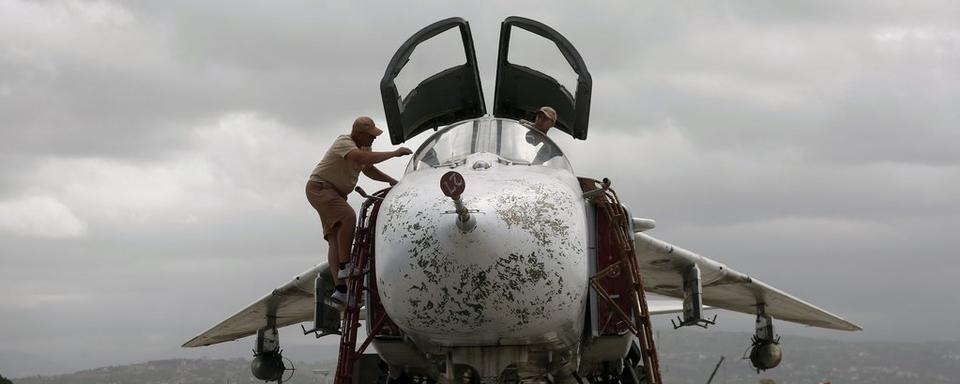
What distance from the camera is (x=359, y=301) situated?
25.0ft

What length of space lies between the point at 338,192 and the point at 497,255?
2.81 m

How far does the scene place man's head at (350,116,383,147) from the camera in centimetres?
862

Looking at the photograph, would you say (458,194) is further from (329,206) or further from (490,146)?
(329,206)

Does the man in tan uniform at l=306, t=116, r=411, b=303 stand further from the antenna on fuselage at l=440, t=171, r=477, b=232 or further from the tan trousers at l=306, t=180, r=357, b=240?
the antenna on fuselage at l=440, t=171, r=477, b=232

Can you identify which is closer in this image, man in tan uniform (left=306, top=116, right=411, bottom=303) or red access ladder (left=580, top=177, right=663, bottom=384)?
red access ladder (left=580, top=177, right=663, bottom=384)

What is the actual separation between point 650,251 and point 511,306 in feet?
16.6

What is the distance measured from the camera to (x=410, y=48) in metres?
9.83

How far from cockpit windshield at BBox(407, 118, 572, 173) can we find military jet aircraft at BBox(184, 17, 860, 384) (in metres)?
0.02

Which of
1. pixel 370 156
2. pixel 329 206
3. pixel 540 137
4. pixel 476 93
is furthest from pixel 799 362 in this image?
pixel 370 156

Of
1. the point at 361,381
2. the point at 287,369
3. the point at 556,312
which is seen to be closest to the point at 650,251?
the point at 361,381

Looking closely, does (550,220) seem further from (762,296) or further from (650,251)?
(762,296)

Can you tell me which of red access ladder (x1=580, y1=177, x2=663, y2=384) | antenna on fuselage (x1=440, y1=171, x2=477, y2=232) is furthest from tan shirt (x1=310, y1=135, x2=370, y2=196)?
antenna on fuselage (x1=440, y1=171, x2=477, y2=232)

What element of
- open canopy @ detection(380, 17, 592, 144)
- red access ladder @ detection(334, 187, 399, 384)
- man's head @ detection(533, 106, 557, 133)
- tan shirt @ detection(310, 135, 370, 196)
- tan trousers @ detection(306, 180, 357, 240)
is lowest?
red access ladder @ detection(334, 187, 399, 384)

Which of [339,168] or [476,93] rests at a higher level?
[476,93]
